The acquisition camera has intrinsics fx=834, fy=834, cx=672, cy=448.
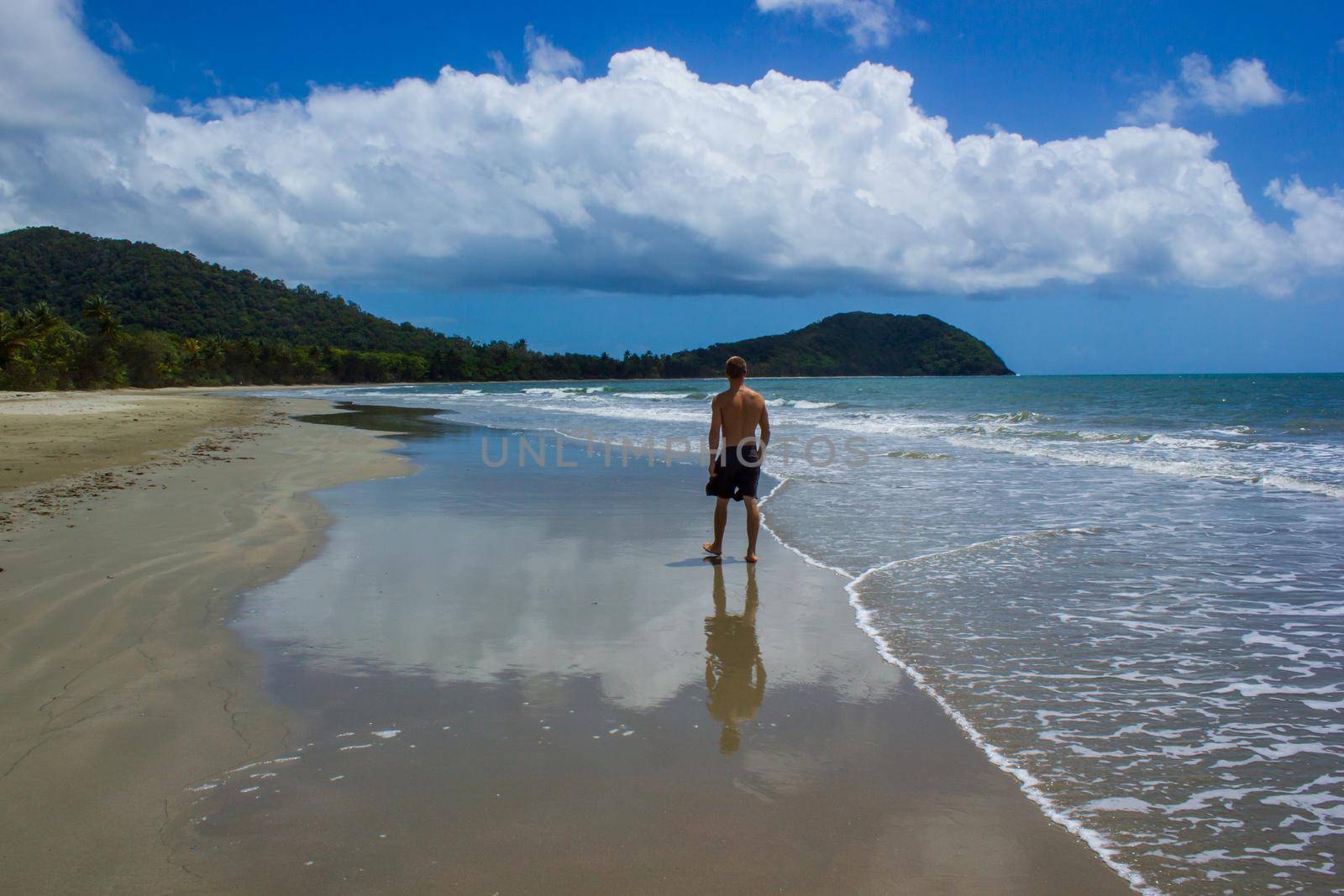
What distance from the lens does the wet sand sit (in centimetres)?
264

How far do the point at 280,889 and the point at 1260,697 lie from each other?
14.5 feet

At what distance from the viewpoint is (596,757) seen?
11.1 feet

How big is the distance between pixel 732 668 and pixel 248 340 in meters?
102

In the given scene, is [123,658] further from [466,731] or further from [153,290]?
[153,290]

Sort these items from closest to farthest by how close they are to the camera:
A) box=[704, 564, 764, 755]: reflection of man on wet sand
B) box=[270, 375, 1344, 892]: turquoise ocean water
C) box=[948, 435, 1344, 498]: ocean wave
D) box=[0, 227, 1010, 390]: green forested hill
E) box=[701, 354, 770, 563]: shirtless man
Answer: box=[270, 375, 1344, 892]: turquoise ocean water < box=[704, 564, 764, 755]: reflection of man on wet sand < box=[701, 354, 770, 563]: shirtless man < box=[948, 435, 1344, 498]: ocean wave < box=[0, 227, 1010, 390]: green forested hill

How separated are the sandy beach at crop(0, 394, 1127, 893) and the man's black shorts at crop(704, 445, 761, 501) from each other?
705mm

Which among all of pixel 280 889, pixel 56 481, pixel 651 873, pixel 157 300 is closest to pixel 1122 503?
pixel 651 873

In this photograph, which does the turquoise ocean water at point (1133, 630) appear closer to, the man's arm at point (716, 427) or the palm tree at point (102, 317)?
the man's arm at point (716, 427)

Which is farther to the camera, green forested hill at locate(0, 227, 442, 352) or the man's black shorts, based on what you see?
green forested hill at locate(0, 227, 442, 352)

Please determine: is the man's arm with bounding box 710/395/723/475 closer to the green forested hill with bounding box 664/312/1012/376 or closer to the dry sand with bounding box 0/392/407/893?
the dry sand with bounding box 0/392/407/893

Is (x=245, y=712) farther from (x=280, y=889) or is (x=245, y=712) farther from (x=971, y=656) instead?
(x=971, y=656)

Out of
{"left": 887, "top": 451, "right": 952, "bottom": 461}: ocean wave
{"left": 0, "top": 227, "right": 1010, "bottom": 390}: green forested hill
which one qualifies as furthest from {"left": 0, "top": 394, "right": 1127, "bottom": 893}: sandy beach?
{"left": 0, "top": 227, "right": 1010, "bottom": 390}: green forested hill

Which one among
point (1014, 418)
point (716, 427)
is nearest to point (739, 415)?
point (716, 427)

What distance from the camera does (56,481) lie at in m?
10.8
